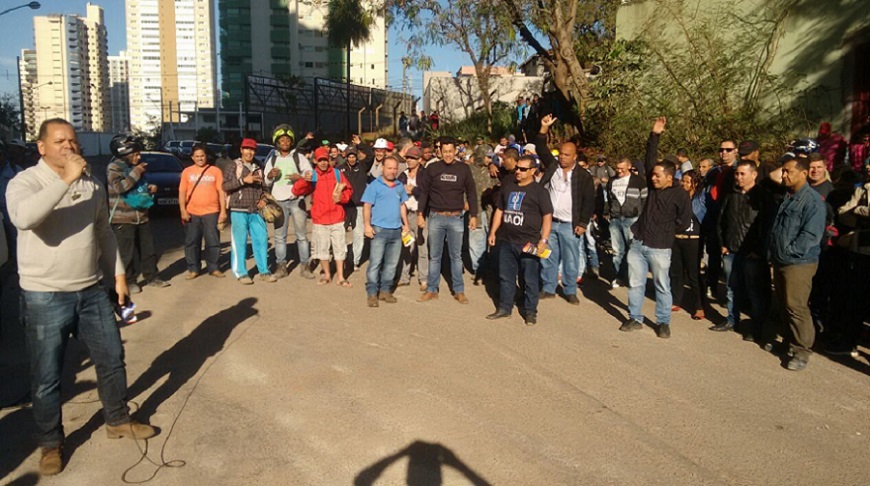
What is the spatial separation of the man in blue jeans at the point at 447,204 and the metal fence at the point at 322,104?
37136 millimetres

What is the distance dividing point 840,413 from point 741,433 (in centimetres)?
106

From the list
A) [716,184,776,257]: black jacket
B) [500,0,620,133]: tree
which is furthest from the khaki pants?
[500,0,620,133]: tree

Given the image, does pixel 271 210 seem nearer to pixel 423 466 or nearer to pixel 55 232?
pixel 55 232

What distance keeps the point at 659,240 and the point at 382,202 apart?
10.8 feet

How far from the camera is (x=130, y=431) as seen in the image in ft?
15.7

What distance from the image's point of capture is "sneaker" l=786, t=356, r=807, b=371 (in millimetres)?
6523

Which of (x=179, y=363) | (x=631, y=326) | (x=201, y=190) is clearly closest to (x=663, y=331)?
(x=631, y=326)

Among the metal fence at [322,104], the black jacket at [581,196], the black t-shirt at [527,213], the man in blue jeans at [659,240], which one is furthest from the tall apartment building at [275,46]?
the man in blue jeans at [659,240]

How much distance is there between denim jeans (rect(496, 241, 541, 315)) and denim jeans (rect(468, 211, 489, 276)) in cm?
199

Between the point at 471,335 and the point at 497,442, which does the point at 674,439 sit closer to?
the point at 497,442

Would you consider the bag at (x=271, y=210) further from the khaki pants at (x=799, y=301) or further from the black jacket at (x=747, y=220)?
the khaki pants at (x=799, y=301)

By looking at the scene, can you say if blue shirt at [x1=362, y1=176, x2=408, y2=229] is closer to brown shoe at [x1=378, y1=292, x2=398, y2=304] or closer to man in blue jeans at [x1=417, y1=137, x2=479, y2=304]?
man in blue jeans at [x1=417, y1=137, x2=479, y2=304]

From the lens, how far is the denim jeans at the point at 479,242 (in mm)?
10344

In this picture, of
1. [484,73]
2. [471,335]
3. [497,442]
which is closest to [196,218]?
[471,335]
